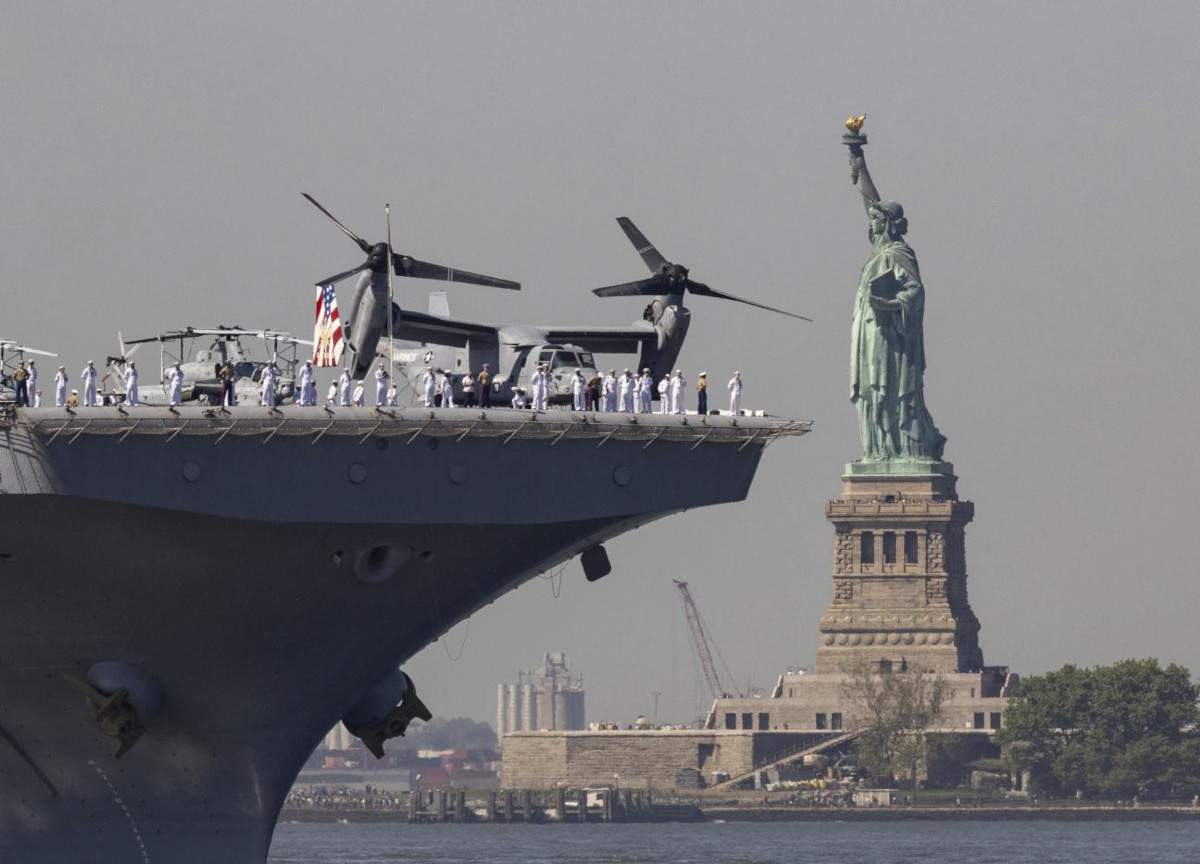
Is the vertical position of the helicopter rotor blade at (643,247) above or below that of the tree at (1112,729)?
above

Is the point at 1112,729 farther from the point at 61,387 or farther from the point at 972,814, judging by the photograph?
the point at 61,387

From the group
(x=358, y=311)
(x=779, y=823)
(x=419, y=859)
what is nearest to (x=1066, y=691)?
(x=779, y=823)

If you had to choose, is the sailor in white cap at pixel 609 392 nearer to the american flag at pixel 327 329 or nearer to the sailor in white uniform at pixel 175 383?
the american flag at pixel 327 329

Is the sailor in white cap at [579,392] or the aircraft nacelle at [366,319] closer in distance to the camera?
the sailor in white cap at [579,392]

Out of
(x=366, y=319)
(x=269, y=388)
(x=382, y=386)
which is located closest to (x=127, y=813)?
(x=269, y=388)

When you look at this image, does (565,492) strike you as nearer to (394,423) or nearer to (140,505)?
(394,423)

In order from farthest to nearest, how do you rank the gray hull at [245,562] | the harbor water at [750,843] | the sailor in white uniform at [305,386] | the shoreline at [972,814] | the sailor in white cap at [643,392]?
the shoreline at [972,814] → the harbor water at [750,843] → the sailor in white cap at [643,392] → the sailor in white uniform at [305,386] → the gray hull at [245,562]

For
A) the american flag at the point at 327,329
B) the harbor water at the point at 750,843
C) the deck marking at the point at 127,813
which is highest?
the american flag at the point at 327,329

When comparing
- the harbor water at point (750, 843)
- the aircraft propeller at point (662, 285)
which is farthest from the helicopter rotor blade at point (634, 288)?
the harbor water at point (750, 843)
